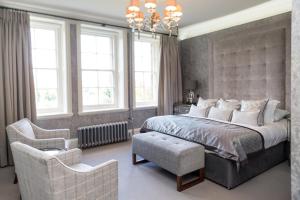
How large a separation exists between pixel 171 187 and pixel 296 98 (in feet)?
6.18

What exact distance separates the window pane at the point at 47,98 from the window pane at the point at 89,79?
632 millimetres

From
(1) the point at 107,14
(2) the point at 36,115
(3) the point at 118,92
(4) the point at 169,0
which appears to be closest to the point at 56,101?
(2) the point at 36,115

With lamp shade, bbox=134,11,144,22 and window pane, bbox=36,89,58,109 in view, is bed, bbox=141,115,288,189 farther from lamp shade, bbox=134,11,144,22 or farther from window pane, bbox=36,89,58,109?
window pane, bbox=36,89,58,109

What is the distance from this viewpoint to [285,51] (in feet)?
12.3

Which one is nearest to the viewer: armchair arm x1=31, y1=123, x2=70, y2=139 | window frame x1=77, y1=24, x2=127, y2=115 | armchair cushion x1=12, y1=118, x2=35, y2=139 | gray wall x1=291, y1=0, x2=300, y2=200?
gray wall x1=291, y1=0, x2=300, y2=200

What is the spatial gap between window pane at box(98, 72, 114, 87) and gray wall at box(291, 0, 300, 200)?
398 centimetres

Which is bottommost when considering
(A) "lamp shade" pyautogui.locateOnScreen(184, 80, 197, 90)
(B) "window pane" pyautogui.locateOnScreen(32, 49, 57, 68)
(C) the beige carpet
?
(C) the beige carpet

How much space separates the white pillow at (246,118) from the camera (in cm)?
341

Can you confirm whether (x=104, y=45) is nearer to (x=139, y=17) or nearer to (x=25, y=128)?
(x=139, y=17)

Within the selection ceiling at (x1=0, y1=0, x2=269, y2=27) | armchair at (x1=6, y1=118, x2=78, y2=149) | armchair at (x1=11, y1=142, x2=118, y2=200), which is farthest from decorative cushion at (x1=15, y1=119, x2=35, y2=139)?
ceiling at (x1=0, y1=0, x2=269, y2=27)

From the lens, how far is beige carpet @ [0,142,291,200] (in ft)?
8.39

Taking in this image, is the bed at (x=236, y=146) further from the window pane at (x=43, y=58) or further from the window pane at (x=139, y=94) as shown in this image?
the window pane at (x=43, y=58)

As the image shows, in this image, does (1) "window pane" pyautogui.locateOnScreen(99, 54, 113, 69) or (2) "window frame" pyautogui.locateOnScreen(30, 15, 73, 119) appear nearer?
(2) "window frame" pyautogui.locateOnScreen(30, 15, 73, 119)

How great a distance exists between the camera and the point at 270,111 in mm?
3621
